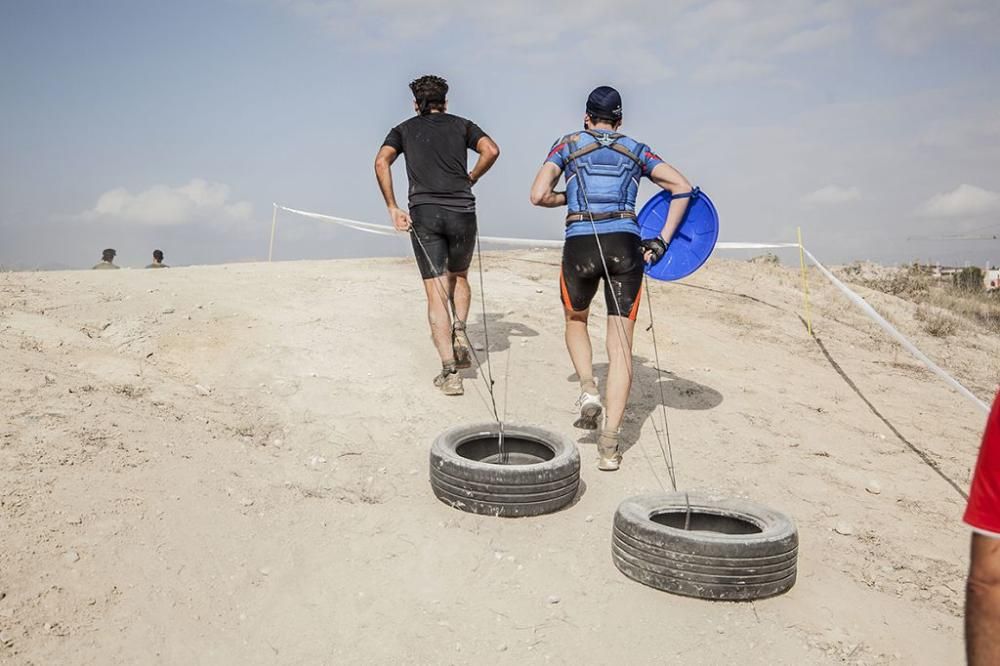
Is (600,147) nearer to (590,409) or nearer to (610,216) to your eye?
(610,216)

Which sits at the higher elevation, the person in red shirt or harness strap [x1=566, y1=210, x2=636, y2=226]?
harness strap [x1=566, y1=210, x2=636, y2=226]

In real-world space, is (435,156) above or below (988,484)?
above

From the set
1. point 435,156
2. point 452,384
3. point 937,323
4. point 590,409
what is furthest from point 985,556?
point 937,323

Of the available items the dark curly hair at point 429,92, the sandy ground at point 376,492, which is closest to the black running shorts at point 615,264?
the sandy ground at point 376,492

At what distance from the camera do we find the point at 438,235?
20.3 ft

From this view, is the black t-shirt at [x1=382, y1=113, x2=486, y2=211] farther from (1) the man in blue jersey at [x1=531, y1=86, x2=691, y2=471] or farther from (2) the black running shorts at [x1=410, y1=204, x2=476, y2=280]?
(1) the man in blue jersey at [x1=531, y1=86, x2=691, y2=471]

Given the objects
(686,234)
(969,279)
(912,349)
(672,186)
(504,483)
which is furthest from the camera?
(969,279)

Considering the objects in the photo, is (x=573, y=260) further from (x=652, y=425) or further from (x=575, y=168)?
(x=652, y=425)

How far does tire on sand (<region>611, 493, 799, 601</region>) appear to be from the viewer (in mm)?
3633

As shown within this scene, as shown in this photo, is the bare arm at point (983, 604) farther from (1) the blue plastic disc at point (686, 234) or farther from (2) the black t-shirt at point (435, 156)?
(2) the black t-shirt at point (435, 156)

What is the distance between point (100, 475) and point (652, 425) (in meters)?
4.15

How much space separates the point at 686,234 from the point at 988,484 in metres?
4.35

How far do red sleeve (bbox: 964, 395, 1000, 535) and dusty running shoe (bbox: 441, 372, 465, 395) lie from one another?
4876mm

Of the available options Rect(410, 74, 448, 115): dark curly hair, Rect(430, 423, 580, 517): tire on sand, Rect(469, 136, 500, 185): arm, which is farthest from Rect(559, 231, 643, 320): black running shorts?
Rect(410, 74, 448, 115): dark curly hair
